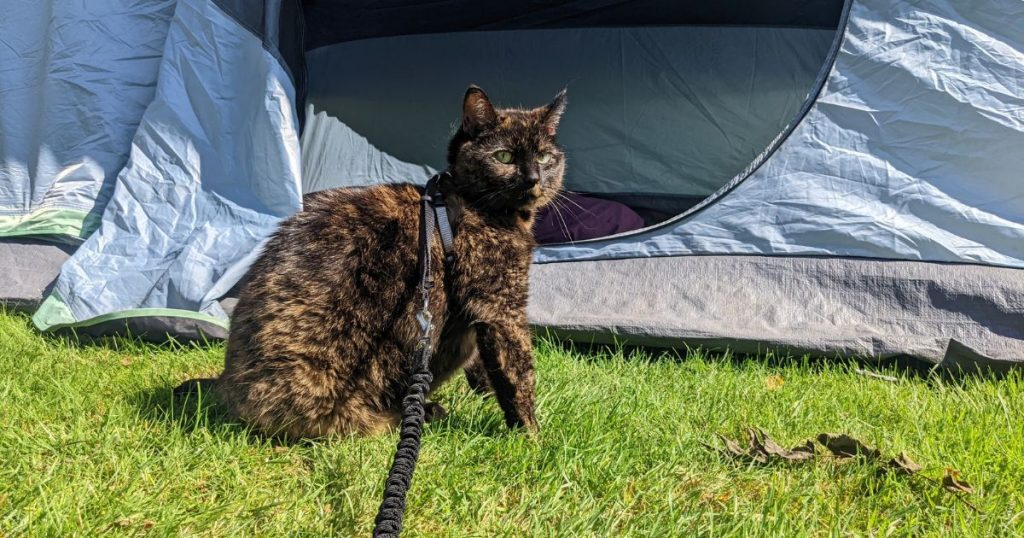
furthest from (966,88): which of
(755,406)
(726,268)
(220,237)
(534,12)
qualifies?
(220,237)

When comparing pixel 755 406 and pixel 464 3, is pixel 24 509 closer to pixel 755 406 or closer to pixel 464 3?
pixel 755 406

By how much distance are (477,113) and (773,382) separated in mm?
1409

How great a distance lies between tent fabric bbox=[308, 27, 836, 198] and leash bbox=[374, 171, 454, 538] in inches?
Answer: 108

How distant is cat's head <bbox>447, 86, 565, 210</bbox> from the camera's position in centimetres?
226

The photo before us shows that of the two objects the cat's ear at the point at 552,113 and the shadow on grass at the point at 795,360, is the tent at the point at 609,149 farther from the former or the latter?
the cat's ear at the point at 552,113

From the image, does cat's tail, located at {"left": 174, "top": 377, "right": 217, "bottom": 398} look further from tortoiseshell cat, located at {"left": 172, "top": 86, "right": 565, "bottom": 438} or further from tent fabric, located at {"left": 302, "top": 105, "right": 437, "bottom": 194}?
tent fabric, located at {"left": 302, "top": 105, "right": 437, "bottom": 194}

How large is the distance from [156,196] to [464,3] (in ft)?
7.42

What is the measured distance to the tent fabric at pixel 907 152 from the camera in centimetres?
288

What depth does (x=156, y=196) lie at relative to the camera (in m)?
3.67

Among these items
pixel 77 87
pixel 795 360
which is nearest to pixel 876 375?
pixel 795 360

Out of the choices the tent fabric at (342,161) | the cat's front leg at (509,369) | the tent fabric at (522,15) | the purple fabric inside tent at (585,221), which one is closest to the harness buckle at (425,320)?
the cat's front leg at (509,369)

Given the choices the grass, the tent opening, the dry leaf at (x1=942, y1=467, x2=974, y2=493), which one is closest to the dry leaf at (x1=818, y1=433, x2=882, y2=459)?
the grass

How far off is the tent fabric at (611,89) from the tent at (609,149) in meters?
0.01

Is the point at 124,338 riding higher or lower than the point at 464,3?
lower
